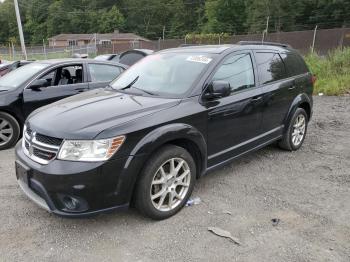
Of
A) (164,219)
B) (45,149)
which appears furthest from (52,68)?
(164,219)

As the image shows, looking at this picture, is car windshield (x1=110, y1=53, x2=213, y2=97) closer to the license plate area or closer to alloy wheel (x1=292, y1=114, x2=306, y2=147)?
the license plate area

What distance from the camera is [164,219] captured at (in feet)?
12.6

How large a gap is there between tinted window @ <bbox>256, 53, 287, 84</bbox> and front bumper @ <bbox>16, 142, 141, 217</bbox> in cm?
246

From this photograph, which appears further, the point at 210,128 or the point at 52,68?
the point at 52,68

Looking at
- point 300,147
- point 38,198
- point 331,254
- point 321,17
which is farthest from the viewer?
point 321,17

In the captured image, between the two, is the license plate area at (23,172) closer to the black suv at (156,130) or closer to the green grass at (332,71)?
the black suv at (156,130)

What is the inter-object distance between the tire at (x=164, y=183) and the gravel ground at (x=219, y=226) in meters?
0.14

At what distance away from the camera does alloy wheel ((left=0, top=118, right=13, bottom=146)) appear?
6309mm

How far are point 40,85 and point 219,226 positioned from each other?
430 cm

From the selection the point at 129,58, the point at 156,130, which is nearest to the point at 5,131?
the point at 156,130

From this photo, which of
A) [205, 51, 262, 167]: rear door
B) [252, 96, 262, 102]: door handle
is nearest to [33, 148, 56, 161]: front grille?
[205, 51, 262, 167]: rear door

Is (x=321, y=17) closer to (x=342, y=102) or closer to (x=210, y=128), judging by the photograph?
(x=342, y=102)

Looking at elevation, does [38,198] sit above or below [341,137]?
above

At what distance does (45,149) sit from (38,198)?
0.46m
